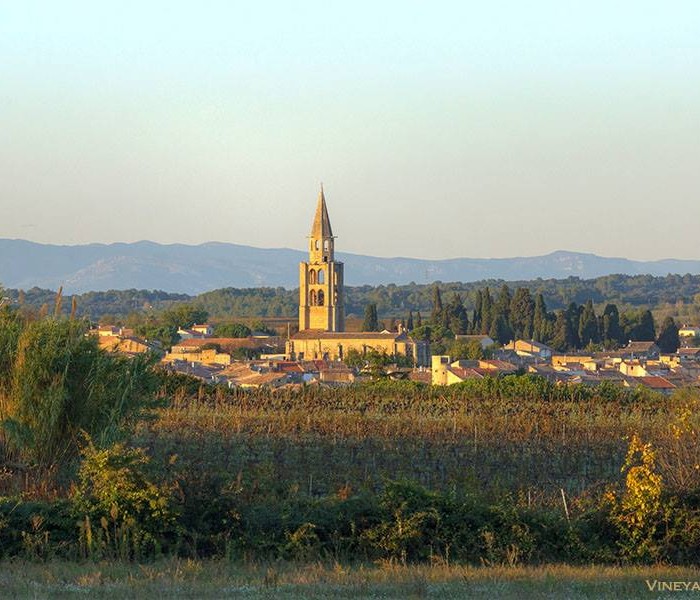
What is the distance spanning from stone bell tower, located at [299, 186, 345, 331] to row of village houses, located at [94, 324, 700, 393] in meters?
4.06

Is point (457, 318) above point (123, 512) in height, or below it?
below

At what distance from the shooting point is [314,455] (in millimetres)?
19594

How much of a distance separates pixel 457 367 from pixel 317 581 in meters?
50.4

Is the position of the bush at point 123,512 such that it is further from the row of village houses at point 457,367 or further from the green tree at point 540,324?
the green tree at point 540,324

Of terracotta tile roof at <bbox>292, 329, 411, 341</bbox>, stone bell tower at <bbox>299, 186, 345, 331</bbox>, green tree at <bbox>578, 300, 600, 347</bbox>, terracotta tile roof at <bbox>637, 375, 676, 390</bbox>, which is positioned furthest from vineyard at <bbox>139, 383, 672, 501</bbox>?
stone bell tower at <bbox>299, 186, 345, 331</bbox>

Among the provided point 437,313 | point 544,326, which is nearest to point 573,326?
point 544,326

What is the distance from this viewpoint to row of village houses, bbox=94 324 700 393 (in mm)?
54438

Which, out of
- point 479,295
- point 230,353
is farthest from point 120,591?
point 479,295

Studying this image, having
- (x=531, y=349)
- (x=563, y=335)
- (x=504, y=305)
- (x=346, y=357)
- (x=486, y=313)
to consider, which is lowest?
(x=346, y=357)

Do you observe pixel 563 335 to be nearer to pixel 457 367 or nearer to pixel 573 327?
pixel 573 327

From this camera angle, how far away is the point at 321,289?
117812mm

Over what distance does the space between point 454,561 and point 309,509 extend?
1.28m

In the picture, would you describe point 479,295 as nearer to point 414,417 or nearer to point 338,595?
point 414,417

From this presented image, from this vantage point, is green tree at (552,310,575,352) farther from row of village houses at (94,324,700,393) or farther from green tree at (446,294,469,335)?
green tree at (446,294,469,335)
